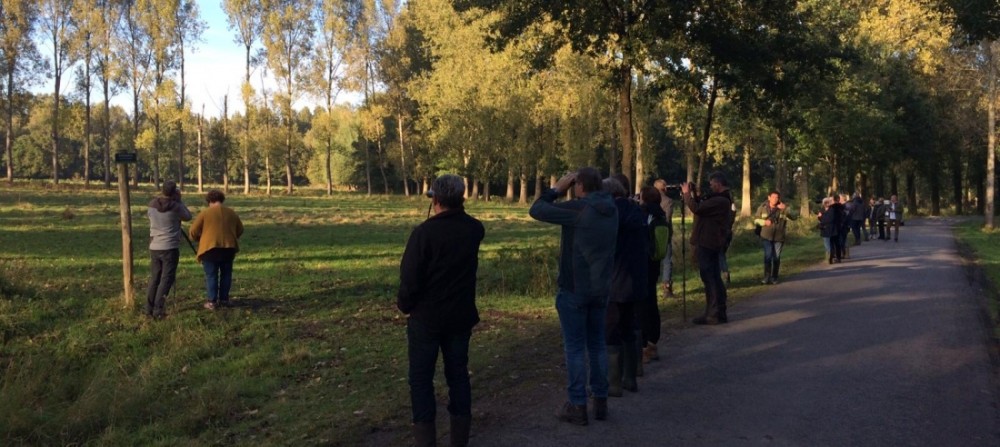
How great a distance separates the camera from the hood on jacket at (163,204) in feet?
34.8

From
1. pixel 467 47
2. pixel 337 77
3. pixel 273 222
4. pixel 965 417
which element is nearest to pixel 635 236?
pixel 965 417

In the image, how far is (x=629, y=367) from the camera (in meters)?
6.56

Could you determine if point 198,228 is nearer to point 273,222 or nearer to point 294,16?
point 273,222

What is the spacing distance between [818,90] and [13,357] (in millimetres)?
19317

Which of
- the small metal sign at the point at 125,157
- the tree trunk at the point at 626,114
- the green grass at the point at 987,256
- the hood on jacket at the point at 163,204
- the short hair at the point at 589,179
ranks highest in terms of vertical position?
the tree trunk at the point at 626,114

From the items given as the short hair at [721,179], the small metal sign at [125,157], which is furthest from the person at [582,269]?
the small metal sign at [125,157]

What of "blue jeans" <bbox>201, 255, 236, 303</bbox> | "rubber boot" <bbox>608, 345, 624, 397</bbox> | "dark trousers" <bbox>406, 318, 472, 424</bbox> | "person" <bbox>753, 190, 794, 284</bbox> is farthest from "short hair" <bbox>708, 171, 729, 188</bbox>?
"blue jeans" <bbox>201, 255, 236, 303</bbox>

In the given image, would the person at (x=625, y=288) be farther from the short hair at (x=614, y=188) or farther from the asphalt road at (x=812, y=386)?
the asphalt road at (x=812, y=386)

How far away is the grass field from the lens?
6.32m

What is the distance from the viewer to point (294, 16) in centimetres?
6069

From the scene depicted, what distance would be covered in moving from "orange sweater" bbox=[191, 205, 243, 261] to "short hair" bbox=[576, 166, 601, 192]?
720cm

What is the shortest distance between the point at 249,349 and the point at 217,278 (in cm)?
276

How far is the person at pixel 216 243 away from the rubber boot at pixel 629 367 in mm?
7001

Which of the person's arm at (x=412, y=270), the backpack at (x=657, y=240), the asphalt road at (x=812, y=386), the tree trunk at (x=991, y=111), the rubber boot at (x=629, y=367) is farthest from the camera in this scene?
the tree trunk at (x=991, y=111)
